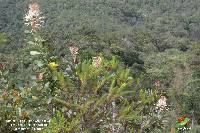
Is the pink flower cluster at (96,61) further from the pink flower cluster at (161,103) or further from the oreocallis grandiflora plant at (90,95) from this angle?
the pink flower cluster at (161,103)

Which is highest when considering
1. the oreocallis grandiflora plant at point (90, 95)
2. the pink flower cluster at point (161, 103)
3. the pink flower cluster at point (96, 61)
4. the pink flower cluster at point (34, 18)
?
the pink flower cluster at point (34, 18)

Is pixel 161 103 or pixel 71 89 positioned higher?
pixel 71 89

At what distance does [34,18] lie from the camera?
9.40 feet

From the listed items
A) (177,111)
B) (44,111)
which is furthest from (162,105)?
(177,111)

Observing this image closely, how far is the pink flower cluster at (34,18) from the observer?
112 inches

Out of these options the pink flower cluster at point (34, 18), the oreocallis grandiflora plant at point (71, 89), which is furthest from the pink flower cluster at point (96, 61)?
the pink flower cluster at point (34, 18)

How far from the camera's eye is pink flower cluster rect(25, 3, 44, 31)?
9.32ft

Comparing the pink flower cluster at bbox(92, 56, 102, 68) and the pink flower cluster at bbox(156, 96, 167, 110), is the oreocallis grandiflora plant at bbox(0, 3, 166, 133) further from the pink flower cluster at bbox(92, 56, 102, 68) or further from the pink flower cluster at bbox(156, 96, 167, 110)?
the pink flower cluster at bbox(156, 96, 167, 110)

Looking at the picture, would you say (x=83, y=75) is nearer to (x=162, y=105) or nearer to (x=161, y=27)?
(x=162, y=105)

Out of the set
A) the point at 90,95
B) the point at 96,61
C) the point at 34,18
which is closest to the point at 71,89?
the point at 90,95

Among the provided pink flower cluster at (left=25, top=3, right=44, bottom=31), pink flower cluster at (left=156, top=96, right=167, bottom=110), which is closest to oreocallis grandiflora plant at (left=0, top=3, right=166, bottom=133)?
pink flower cluster at (left=25, top=3, right=44, bottom=31)

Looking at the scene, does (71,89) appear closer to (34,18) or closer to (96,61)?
(96,61)

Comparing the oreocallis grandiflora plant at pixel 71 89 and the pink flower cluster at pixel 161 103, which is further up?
the oreocallis grandiflora plant at pixel 71 89

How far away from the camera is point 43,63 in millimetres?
2883
